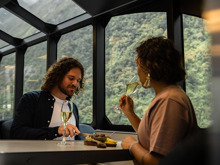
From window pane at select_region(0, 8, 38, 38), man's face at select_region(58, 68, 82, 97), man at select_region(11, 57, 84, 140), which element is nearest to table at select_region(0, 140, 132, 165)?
man at select_region(11, 57, 84, 140)

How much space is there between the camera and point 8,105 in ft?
18.2

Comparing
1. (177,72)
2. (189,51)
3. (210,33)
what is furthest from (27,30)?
(210,33)

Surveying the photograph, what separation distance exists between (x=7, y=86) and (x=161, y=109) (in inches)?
205

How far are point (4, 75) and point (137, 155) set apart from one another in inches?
207

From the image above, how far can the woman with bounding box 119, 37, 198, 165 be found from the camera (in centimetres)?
114

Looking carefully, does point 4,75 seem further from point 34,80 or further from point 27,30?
point 27,30

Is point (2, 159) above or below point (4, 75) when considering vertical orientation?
below

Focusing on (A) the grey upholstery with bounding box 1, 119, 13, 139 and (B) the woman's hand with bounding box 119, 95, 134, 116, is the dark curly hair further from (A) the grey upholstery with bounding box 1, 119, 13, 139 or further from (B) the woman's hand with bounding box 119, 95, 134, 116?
(A) the grey upholstery with bounding box 1, 119, 13, 139

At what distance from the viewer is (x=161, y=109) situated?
1195 millimetres

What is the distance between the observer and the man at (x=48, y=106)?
84.0 inches

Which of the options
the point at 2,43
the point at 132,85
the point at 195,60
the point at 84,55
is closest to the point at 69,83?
the point at 132,85

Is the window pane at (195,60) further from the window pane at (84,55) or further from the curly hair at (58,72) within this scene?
the window pane at (84,55)

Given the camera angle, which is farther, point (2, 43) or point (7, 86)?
point (7, 86)

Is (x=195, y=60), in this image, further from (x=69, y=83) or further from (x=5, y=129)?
(x=5, y=129)
